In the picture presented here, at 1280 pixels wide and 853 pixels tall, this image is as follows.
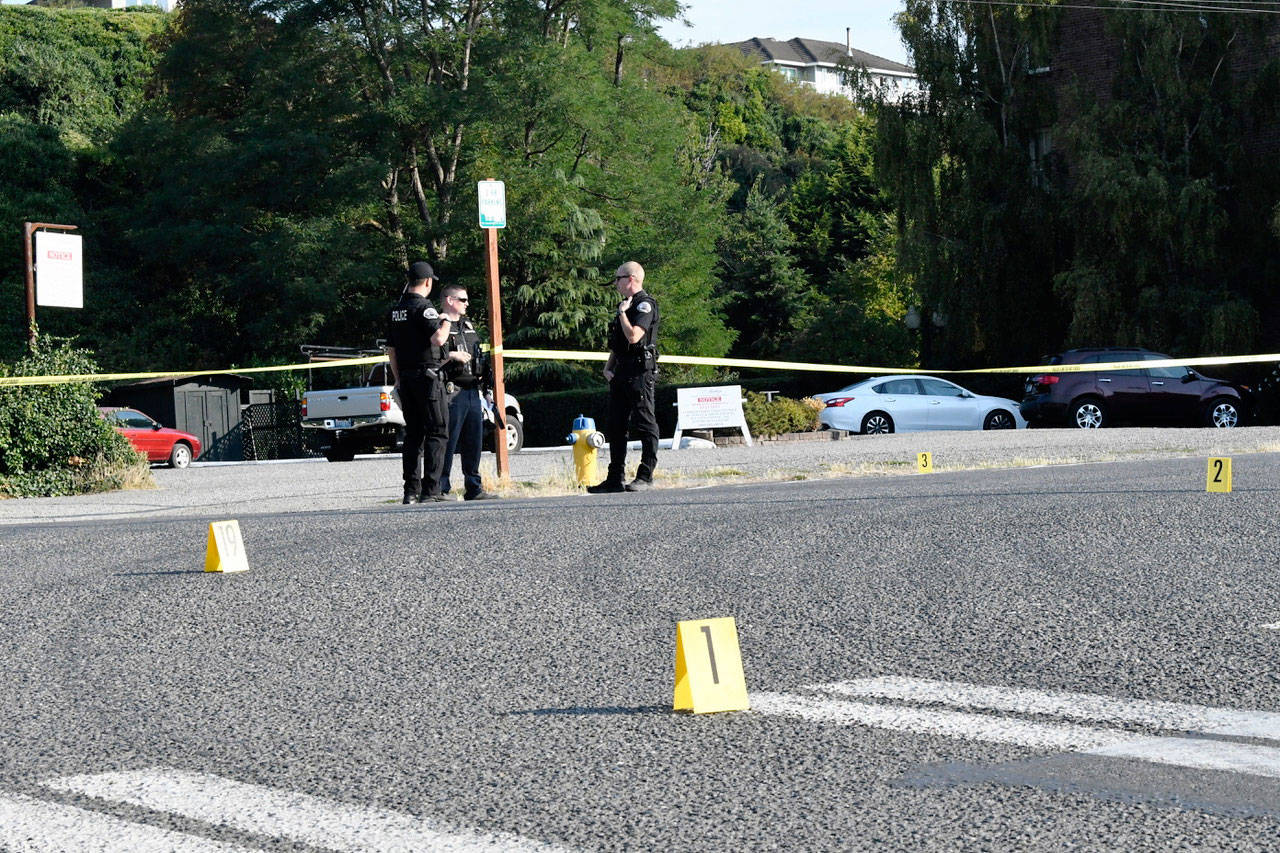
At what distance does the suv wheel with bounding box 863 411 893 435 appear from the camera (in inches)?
1140

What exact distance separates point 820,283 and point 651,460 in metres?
48.8

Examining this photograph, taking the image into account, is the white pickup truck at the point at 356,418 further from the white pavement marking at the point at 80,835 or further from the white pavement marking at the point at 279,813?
the white pavement marking at the point at 80,835

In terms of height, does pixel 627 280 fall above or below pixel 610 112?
below

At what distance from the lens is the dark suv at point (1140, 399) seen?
27.0 m

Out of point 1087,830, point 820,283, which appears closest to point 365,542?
point 1087,830

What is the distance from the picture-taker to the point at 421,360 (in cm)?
1203

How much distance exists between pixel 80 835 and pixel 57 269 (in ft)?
65.6

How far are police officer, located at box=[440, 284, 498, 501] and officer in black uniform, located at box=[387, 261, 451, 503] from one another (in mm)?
253

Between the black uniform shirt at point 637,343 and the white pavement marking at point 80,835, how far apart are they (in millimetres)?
8705

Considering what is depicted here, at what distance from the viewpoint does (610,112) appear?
41656 millimetres

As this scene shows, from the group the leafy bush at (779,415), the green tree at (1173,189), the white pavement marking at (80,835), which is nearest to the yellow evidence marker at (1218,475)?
the white pavement marking at (80,835)

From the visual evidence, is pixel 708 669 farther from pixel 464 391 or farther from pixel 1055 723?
pixel 464 391

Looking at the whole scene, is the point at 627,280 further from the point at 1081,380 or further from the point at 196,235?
the point at 196,235

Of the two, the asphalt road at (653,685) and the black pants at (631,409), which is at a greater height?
the black pants at (631,409)
